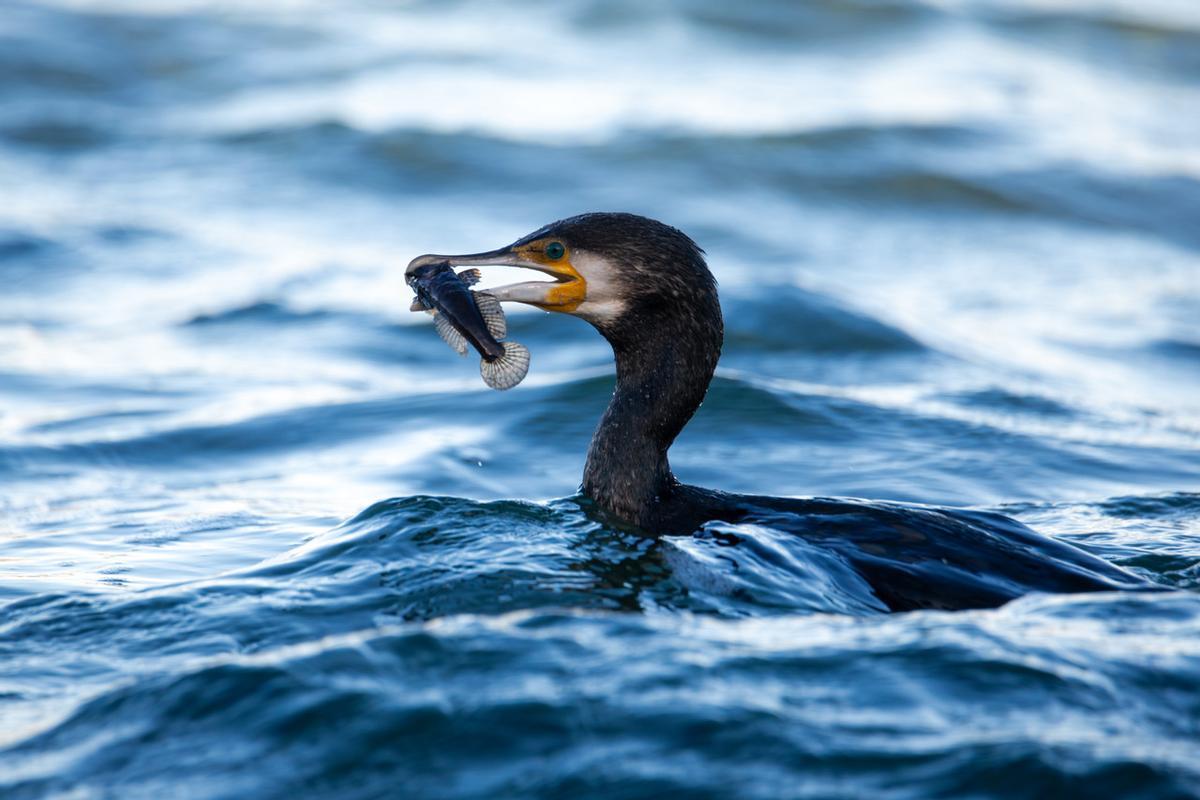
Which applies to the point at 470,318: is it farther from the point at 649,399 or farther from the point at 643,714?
the point at 643,714

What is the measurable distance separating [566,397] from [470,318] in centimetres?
318

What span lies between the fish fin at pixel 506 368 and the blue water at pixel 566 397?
41cm

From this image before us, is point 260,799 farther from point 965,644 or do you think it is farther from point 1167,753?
point 1167,753

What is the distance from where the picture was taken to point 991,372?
28.7 ft

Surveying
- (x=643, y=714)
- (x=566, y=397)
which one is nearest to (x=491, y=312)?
(x=643, y=714)

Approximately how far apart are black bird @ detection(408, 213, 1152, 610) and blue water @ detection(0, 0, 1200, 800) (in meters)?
0.23

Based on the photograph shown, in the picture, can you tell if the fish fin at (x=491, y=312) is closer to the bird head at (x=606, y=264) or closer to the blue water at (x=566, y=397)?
the bird head at (x=606, y=264)

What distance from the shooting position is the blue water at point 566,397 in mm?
3475

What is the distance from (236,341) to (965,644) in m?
6.08

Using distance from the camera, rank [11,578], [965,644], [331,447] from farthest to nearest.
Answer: [331,447] < [11,578] < [965,644]

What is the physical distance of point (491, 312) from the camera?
4.95m

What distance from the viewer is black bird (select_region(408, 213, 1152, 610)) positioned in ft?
15.0

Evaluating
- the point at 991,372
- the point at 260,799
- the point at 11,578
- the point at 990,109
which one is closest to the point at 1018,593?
the point at 260,799

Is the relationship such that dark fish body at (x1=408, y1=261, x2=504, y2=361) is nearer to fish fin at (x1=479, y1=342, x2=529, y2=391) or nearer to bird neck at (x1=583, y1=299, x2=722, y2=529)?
fish fin at (x1=479, y1=342, x2=529, y2=391)
